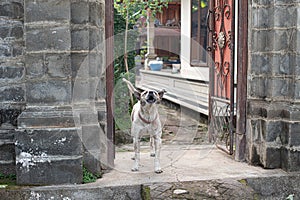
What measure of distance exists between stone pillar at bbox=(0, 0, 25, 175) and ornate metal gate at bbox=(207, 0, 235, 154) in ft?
9.21

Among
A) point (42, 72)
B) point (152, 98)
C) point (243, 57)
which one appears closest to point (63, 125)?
point (42, 72)

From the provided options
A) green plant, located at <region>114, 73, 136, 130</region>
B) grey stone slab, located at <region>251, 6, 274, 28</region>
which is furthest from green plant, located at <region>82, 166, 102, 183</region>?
green plant, located at <region>114, 73, 136, 130</region>

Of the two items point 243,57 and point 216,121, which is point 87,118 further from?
point 216,121

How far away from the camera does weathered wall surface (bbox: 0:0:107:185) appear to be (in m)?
4.28

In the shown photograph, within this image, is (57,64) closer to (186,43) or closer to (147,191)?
(147,191)

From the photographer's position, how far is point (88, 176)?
455 centimetres

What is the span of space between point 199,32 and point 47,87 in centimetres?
832

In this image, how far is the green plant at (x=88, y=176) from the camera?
4.50 m

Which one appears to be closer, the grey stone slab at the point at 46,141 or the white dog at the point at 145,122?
the grey stone slab at the point at 46,141

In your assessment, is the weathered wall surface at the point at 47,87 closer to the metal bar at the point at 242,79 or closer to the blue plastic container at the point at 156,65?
the metal bar at the point at 242,79

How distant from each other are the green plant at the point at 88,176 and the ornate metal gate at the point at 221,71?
6.76 ft

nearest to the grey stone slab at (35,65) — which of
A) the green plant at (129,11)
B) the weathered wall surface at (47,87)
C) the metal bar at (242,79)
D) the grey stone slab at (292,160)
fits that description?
the weathered wall surface at (47,87)

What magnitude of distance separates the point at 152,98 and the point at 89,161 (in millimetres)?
1010

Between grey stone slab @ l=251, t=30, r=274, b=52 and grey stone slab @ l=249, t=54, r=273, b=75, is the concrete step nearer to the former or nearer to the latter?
grey stone slab @ l=249, t=54, r=273, b=75
